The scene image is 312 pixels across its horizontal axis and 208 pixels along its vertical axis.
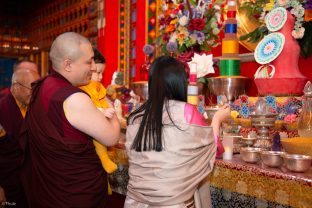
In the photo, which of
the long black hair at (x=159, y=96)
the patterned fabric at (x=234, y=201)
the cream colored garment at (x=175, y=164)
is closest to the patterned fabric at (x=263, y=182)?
the patterned fabric at (x=234, y=201)

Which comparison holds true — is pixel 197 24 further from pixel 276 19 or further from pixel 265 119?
pixel 265 119

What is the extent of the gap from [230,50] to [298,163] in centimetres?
128

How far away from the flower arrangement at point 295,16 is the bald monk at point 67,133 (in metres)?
1.12

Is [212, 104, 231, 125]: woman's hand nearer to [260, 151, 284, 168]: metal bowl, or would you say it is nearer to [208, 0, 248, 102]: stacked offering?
[260, 151, 284, 168]: metal bowl

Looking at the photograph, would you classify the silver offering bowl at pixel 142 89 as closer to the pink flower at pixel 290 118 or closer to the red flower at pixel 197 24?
the red flower at pixel 197 24

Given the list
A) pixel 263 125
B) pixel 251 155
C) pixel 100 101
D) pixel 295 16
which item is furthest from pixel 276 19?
pixel 100 101

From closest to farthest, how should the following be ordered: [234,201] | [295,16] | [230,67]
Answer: [234,201], [295,16], [230,67]

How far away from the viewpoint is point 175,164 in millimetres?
1387

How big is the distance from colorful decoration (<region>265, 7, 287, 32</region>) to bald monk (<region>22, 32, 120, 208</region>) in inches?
41.2

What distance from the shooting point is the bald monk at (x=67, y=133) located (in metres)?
1.60

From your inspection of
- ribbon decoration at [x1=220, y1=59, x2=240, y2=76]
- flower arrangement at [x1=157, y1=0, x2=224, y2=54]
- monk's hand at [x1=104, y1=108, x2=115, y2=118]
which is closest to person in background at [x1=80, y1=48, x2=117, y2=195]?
monk's hand at [x1=104, y1=108, x2=115, y2=118]

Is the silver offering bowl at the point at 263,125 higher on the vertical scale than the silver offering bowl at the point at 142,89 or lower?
lower

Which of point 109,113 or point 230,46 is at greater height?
point 230,46

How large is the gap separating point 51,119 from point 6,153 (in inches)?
34.6
